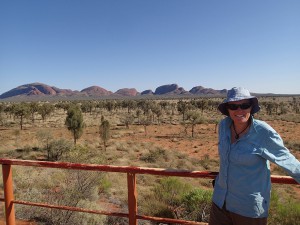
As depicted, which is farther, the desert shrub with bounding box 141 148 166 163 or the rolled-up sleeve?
the desert shrub with bounding box 141 148 166 163

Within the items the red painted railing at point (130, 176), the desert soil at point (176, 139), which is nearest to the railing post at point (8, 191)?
the red painted railing at point (130, 176)

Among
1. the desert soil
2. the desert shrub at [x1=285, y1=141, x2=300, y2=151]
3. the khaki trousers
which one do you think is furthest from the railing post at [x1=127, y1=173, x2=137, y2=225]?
the desert shrub at [x1=285, y1=141, x2=300, y2=151]

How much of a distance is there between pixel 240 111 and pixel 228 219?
0.86 m

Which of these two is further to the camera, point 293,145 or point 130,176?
point 293,145

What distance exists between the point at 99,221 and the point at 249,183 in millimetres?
5410

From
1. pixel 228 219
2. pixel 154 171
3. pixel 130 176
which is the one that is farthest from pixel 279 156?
pixel 130 176

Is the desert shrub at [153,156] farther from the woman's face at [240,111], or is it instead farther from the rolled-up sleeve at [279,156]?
the rolled-up sleeve at [279,156]

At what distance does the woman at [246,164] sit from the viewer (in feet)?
7.57

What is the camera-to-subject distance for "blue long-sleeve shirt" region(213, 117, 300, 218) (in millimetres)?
2291

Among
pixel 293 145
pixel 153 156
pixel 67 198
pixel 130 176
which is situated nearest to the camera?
pixel 130 176

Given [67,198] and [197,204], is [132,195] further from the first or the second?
[197,204]

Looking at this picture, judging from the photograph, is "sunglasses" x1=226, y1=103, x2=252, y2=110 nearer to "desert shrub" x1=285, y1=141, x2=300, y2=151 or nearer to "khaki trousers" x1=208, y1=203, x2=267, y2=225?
"khaki trousers" x1=208, y1=203, x2=267, y2=225

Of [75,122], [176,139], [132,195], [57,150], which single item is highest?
[132,195]

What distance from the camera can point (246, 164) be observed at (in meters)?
2.37
